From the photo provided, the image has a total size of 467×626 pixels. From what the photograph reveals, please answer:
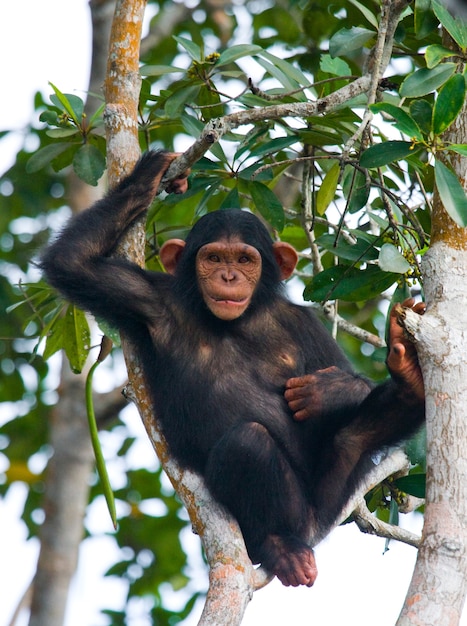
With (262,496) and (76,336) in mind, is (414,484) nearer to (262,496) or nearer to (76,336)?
(262,496)

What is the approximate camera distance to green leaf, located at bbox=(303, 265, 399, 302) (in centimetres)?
420

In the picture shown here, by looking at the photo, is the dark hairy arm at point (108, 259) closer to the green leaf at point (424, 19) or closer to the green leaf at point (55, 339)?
the green leaf at point (55, 339)

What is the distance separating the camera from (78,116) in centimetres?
511

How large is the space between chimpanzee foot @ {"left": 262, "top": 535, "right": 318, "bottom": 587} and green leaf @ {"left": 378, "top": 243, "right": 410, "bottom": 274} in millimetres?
1412

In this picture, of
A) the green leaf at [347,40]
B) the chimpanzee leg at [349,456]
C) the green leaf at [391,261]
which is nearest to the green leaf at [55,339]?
the chimpanzee leg at [349,456]

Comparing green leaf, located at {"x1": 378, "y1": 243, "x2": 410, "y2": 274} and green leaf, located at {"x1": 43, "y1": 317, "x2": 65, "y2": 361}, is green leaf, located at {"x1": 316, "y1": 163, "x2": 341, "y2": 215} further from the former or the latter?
green leaf, located at {"x1": 43, "y1": 317, "x2": 65, "y2": 361}

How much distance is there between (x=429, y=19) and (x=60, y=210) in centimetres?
634

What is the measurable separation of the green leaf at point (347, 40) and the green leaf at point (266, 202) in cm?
83

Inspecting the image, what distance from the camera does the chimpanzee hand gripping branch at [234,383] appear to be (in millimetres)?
4230

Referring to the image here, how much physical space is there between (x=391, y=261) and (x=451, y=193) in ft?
1.44

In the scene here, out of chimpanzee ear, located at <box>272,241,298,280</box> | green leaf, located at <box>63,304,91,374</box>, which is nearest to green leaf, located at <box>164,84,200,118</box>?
chimpanzee ear, located at <box>272,241,298,280</box>

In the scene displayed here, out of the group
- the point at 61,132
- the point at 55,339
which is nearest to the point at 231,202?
the point at 61,132

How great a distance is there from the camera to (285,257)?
5.08 metres

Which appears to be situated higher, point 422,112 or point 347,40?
point 347,40
